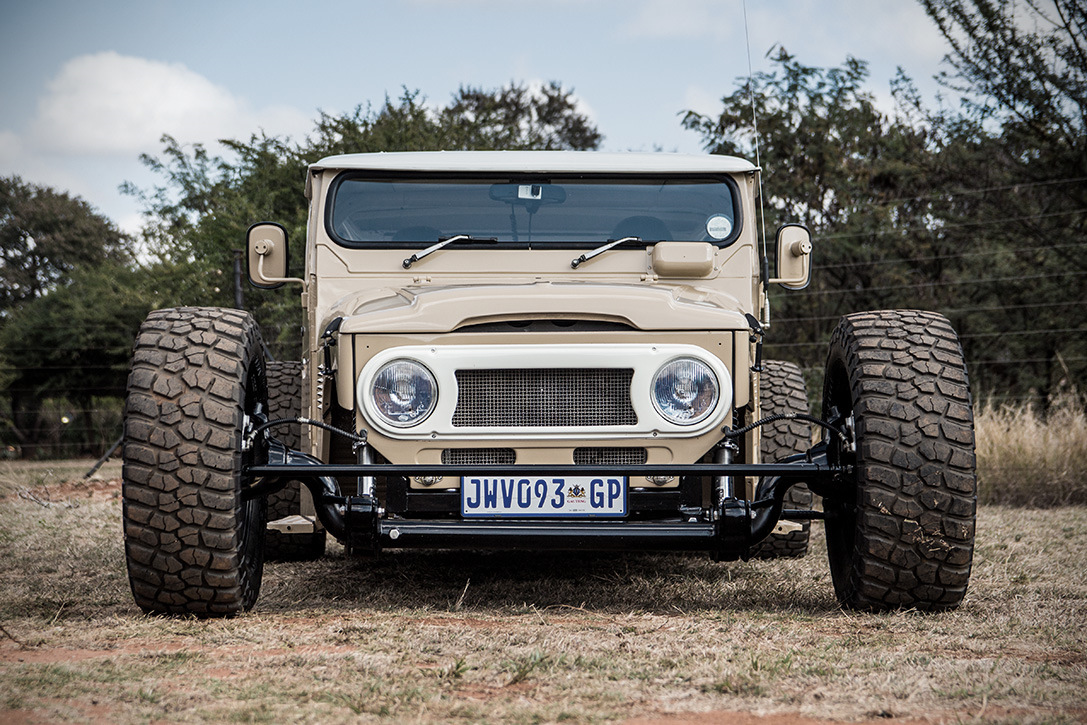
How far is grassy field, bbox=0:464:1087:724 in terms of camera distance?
2.71 meters

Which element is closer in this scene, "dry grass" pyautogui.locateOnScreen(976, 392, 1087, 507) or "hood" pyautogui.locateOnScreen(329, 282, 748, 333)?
"hood" pyautogui.locateOnScreen(329, 282, 748, 333)

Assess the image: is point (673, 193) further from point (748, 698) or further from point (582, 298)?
point (748, 698)

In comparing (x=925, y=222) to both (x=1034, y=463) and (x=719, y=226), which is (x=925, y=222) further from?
(x=719, y=226)

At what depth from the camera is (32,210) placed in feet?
124

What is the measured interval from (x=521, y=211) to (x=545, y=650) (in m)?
2.57

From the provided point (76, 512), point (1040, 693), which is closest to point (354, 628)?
point (1040, 693)

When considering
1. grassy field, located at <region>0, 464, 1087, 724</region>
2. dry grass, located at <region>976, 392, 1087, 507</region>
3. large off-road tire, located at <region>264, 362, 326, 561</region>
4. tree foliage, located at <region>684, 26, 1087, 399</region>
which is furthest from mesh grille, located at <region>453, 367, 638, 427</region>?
tree foliage, located at <region>684, 26, 1087, 399</region>

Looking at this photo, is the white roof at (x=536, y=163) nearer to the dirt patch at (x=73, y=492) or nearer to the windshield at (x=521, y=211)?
the windshield at (x=521, y=211)

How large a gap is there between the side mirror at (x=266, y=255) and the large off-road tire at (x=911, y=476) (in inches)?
117

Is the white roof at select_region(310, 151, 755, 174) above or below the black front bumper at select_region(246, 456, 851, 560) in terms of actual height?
above

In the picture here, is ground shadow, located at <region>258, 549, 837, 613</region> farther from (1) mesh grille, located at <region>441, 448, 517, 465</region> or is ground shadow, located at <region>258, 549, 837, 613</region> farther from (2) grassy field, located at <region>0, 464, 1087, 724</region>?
(1) mesh grille, located at <region>441, 448, 517, 465</region>

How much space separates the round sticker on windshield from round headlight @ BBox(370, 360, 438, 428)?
76.7 inches

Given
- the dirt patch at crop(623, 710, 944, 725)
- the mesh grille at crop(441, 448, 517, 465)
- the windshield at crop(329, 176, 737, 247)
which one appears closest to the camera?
the dirt patch at crop(623, 710, 944, 725)

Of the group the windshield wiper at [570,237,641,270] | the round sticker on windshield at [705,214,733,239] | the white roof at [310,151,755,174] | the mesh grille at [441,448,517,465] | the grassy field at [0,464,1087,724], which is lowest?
the grassy field at [0,464,1087,724]
